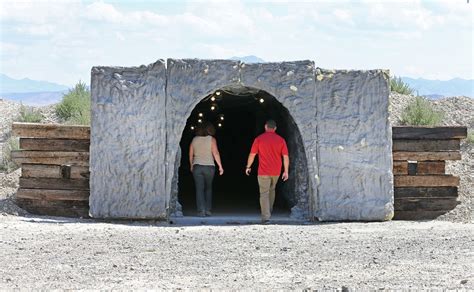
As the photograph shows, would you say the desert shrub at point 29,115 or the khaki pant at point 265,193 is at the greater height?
the desert shrub at point 29,115

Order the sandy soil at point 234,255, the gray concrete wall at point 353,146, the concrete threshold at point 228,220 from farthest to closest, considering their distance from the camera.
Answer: the gray concrete wall at point 353,146, the concrete threshold at point 228,220, the sandy soil at point 234,255

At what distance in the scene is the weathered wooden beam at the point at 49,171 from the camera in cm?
1540

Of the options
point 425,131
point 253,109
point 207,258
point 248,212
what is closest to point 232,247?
point 207,258

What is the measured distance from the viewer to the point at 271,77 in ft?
47.9

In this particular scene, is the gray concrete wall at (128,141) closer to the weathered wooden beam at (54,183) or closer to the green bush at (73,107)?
the weathered wooden beam at (54,183)

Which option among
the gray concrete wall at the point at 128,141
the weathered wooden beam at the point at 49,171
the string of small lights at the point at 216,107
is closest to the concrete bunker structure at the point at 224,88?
the gray concrete wall at the point at 128,141

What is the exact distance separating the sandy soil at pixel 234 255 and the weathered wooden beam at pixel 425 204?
136cm

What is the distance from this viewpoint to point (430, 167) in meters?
15.8

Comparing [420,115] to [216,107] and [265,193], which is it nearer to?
[216,107]

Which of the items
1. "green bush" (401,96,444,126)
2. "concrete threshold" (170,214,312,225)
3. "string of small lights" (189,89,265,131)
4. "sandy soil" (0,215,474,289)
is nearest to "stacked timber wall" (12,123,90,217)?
"sandy soil" (0,215,474,289)

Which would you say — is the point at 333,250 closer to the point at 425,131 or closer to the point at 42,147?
the point at 425,131

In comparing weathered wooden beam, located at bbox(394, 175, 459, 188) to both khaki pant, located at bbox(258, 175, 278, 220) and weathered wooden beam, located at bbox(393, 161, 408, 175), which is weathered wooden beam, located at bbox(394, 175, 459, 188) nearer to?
weathered wooden beam, located at bbox(393, 161, 408, 175)

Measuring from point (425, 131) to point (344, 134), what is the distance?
1.91 m

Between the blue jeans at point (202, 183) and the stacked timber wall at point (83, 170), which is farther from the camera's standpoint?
the stacked timber wall at point (83, 170)
